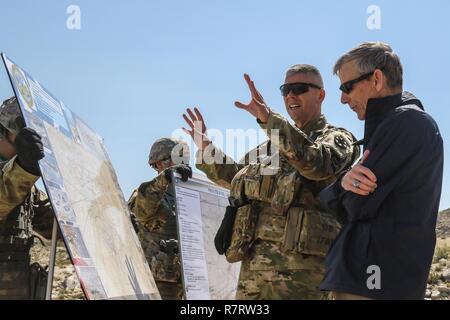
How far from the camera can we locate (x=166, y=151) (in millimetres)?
8195

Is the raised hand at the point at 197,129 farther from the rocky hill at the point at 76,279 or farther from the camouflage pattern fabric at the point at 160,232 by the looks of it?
the rocky hill at the point at 76,279

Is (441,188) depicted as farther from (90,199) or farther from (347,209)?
(90,199)

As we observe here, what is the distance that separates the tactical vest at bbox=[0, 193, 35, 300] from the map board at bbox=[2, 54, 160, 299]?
145 centimetres

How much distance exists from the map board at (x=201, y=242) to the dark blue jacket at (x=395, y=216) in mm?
2672

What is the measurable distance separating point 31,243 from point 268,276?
2.14 meters

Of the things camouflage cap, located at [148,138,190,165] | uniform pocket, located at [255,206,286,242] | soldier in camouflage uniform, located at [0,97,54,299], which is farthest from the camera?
camouflage cap, located at [148,138,190,165]

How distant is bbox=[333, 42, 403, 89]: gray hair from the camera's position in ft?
12.8

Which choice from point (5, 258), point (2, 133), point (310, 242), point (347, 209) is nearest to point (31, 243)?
point (5, 258)

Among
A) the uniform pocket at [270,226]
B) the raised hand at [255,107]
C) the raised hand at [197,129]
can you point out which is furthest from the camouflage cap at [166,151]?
the raised hand at [255,107]

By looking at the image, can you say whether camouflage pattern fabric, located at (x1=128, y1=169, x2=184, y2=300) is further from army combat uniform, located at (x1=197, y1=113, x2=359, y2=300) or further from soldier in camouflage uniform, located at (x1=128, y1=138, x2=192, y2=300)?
army combat uniform, located at (x1=197, y1=113, x2=359, y2=300)

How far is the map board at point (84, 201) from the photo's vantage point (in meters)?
3.31

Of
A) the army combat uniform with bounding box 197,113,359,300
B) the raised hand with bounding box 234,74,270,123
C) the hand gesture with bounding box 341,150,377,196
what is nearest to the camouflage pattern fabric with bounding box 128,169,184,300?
the army combat uniform with bounding box 197,113,359,300

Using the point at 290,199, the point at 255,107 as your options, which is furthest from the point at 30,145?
the point at 290,199
